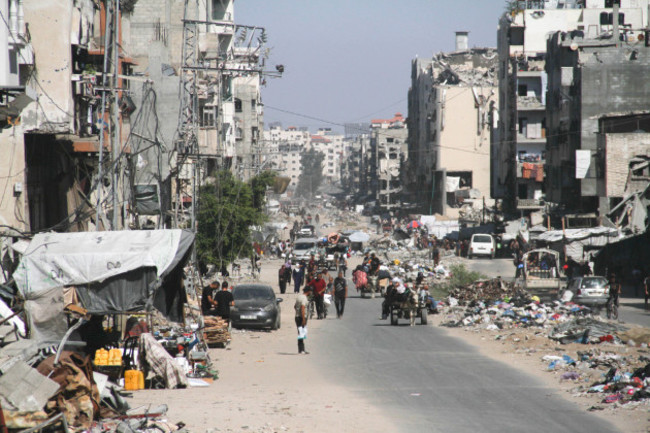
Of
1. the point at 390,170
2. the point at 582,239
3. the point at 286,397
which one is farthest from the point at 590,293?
the point at 390,170

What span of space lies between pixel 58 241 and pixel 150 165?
16.7 meters

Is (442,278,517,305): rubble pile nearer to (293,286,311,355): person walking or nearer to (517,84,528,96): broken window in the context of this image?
(293,286,311,355): person walking

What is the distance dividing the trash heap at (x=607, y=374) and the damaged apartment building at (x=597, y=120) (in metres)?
25.7

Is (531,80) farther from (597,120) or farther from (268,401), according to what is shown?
(268,401)

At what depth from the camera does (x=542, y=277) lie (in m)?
41.9

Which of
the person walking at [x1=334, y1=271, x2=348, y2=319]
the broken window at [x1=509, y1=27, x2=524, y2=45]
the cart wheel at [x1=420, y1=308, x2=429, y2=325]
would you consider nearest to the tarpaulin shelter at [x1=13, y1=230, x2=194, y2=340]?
the cart wheel at [x1=420, y1=308, x2=429, y2=325]

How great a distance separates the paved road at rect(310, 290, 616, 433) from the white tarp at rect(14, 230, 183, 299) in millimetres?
4210

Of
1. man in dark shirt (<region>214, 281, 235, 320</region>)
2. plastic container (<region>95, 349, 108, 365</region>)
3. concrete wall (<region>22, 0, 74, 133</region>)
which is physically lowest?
plastic container (<region>95, 349, 108, 365</region>)

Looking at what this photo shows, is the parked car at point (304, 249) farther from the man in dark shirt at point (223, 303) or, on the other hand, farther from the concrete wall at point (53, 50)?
the man in dark shirt at point (223, 303)


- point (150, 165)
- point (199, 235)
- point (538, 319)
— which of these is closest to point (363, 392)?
point (538, 319)

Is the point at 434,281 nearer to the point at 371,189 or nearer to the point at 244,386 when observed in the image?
the point at 244,386

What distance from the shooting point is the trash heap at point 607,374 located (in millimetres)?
14328

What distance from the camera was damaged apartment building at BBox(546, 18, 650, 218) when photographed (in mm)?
49031

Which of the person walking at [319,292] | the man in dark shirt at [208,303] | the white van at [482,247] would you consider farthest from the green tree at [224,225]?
the white van at [482,247]
